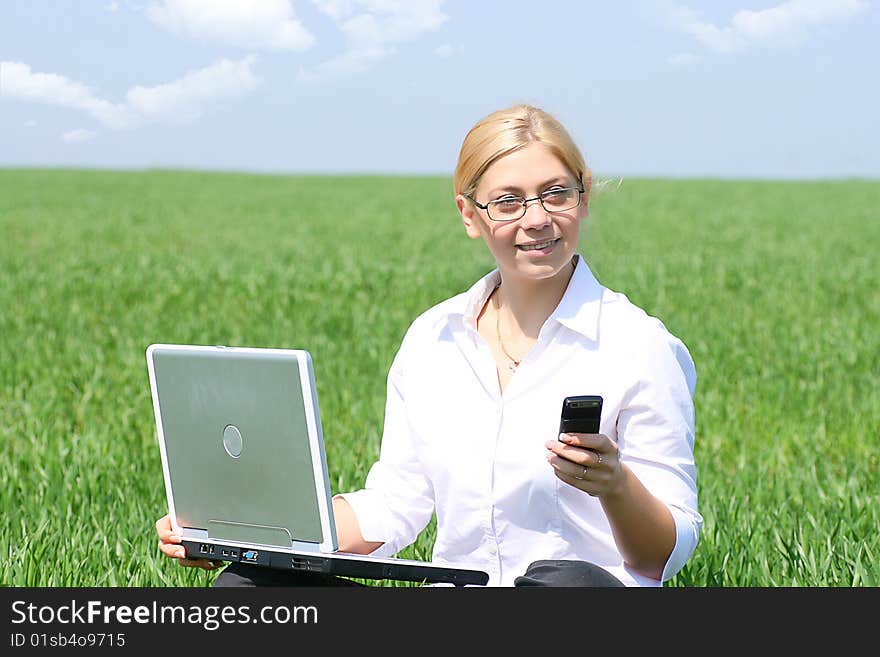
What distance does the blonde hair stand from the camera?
9.13ft

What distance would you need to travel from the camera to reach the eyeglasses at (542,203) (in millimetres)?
2783

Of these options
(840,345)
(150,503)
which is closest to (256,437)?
(150,503)

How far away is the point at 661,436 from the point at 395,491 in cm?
77

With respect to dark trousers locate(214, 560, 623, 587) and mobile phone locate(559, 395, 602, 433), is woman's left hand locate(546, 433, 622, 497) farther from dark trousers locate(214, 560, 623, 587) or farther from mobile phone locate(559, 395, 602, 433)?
dark trousers locate(214, 560, 623, 587)

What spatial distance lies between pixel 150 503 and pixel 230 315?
18.8 ft

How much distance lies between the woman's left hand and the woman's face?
57cm

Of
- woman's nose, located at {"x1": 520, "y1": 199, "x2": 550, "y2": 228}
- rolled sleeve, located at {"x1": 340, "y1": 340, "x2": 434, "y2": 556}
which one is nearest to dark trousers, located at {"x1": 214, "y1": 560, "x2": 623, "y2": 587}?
rolled sleeve, located at {"x1": 340, "y1": 340, "x2": 434, "y2": 556}

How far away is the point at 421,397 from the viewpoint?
2967 millimetres

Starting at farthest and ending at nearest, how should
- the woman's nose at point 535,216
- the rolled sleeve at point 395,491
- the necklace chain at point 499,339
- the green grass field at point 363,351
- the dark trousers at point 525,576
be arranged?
the green grass field at point 363,351, the rolled sleeve at point 395,491, the necklace chain at point 499,339, the woman's nose at point 535,216, the dark trousers at point 525,576

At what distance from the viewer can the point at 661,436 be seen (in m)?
2.68

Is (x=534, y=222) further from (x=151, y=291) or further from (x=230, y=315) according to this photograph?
(x=151, y=291)

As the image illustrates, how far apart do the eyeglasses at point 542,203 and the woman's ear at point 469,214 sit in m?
0.09

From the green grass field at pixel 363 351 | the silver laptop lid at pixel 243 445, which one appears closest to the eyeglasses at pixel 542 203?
the green grass field at pixel 363 351

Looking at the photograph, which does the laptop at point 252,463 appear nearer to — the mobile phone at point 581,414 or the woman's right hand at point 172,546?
the woman's right hand at point 172,546
